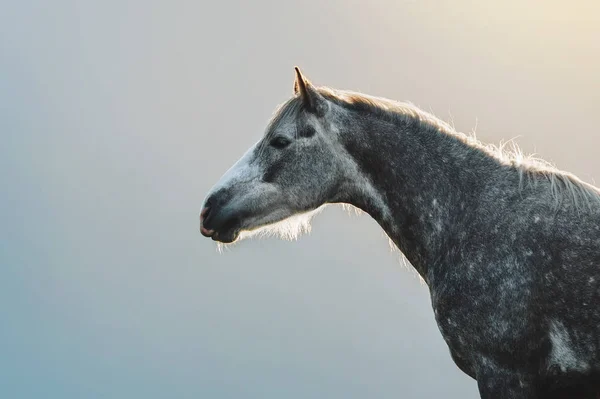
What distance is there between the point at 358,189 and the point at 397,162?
1.52ft

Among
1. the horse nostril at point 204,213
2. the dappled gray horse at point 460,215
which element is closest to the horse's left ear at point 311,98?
the dappled gray horse at point 460,215

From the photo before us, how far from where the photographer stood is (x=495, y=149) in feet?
23.4

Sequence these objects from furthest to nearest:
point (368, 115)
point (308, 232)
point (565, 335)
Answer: point (308, 232)
point (368, 115)
point (565, 335)

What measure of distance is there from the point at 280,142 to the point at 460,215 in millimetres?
1810

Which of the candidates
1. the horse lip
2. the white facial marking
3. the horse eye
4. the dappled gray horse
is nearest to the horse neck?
the dappled gray horse

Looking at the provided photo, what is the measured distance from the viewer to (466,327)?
6336mm

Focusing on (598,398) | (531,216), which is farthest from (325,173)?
(598,398)

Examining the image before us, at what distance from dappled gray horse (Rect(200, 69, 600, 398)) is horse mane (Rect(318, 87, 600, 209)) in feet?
0.04

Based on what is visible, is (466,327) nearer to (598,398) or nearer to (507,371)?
(507,371)

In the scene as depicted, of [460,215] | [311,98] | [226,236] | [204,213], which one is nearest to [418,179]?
[460,215]

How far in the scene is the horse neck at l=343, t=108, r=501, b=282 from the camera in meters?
6.88

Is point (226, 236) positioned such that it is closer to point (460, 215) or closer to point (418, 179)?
point (418, 179)

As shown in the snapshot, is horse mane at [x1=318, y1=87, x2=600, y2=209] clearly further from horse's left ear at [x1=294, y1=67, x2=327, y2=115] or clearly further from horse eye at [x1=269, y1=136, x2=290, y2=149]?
horse eye at [x1=269, y1=136, x2=290, y2=149]

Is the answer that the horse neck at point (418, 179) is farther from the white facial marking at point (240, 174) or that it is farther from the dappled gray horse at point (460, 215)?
the white facial marking at point (240, 174)
